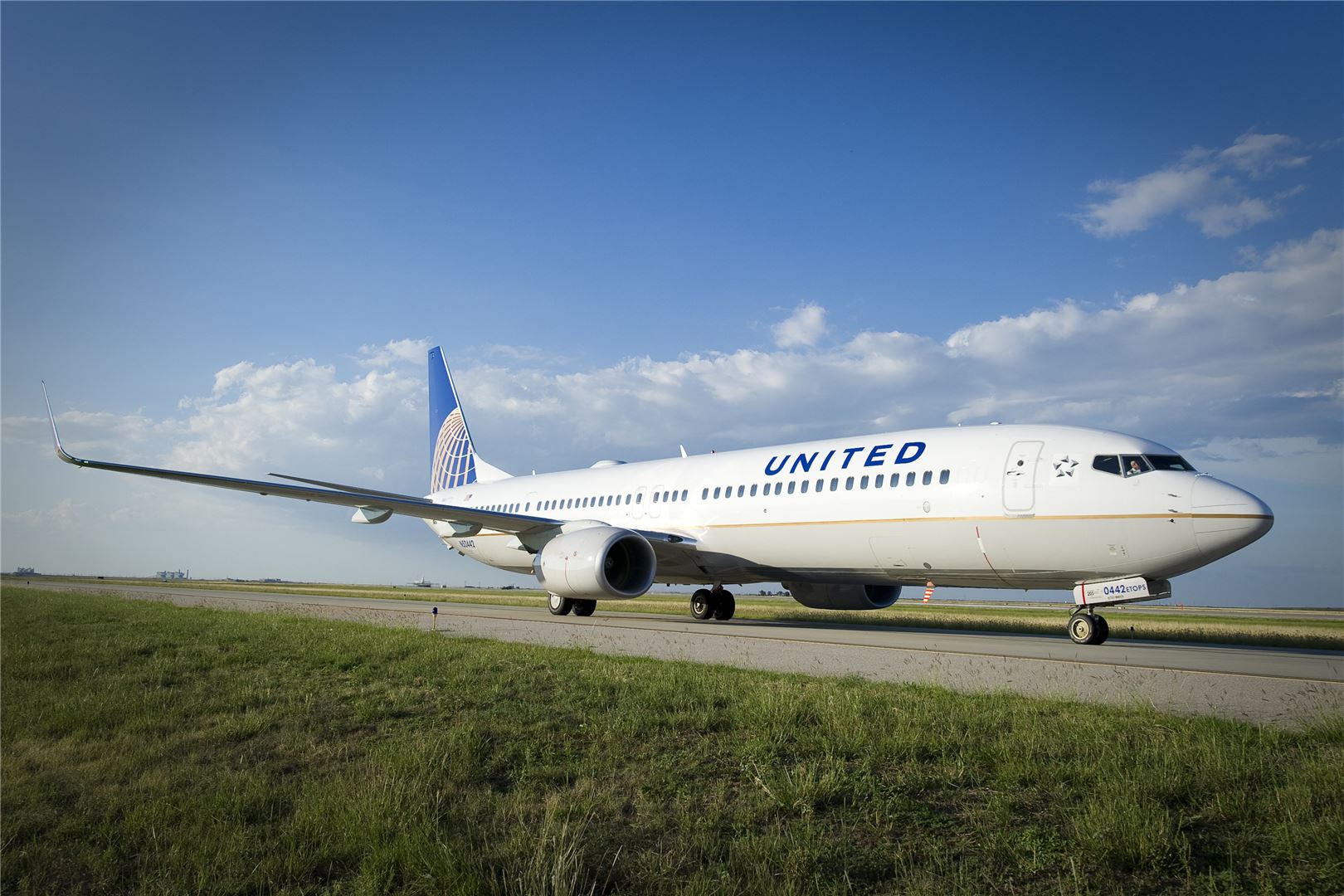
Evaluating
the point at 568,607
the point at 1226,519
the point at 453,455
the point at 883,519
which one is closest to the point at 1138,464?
the point at 1226,519

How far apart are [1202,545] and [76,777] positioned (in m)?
13.5

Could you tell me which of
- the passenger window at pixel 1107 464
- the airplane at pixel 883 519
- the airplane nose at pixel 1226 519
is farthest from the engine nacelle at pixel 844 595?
the airplane nose at pixel 1226 519

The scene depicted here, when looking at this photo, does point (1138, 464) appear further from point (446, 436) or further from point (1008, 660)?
point (446, 436)

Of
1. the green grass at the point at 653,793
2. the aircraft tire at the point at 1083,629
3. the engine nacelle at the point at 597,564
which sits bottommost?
the green grass at the point at 653,793

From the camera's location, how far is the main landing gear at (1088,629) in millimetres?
13258

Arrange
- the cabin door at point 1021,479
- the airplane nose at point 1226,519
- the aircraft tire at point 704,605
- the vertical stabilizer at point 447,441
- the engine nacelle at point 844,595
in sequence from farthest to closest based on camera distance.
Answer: the vertical stabilizer at point 447,441 < the aircraft tire at point 704,605 < the engine nacelle at point 844,595 < the cabin door at point 1021,479 < the airplane nose at point 1226,519

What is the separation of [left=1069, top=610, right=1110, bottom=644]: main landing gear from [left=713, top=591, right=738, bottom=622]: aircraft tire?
9278mm

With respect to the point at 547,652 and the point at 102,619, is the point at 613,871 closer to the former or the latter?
the point at 547,652

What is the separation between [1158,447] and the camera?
13.5 metres

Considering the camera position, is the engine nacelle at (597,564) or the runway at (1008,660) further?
the engine nacelle at (597,564)

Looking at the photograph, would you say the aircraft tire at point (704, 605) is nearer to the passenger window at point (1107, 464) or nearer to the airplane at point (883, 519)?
the airplane at point (883, 519)

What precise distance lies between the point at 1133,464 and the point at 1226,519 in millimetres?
1579

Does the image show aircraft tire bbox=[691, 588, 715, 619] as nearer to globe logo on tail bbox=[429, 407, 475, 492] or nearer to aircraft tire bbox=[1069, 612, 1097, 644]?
aircraft tire bbox=[1069, 612, 1097, 644]

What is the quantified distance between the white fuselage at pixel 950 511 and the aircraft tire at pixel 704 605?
2.71 feet
